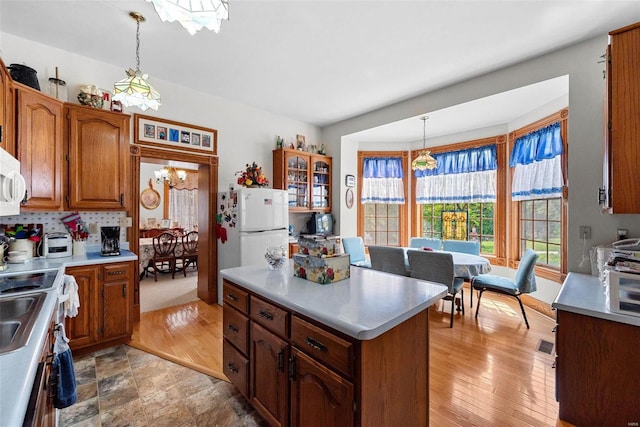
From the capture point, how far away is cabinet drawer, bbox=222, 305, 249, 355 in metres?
1.66

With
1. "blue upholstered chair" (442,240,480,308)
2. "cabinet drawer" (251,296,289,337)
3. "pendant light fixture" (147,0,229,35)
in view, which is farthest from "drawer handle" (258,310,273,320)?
"blue upholstered chair" (442,240,480,308)

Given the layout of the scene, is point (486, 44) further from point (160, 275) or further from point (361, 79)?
point (160, 275)

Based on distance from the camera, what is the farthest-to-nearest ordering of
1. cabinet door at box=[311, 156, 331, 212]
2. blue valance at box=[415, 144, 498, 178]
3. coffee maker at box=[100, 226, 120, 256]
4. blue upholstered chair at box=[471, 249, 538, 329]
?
cabinet door at box=[311, 156, 331, 212] < blue valance at box=[415, 144, 498, 178] < blue upholstered chair at box=[471, 249, 538, 329] < coffee maker at box=[100, 226, 120, 256]

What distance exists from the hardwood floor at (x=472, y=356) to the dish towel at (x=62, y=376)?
0.94 metres

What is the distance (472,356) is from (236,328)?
211 centimetres

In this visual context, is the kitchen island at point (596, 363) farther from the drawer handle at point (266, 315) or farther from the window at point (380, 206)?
the window at point (380, 206)

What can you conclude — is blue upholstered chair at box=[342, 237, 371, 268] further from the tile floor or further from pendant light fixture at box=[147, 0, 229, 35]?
pendant light fixture at box=[147, 0, 229, 35]

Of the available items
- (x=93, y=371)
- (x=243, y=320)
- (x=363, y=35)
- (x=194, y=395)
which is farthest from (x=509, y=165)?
(x=93, y=371)

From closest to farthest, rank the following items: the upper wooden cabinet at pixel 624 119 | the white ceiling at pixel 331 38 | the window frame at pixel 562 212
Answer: the upper wooden cabinet at pixel 624 119
the white ceiling at pixel 331 38
the window frame at pixel 562 212

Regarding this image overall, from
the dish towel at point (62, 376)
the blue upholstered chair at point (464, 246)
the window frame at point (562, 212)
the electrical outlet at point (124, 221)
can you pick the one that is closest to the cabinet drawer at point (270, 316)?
the dish towel at point (62, 376)

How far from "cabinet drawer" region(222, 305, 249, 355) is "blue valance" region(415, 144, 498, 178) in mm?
4316

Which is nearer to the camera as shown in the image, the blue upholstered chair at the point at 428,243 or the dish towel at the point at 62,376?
the dish towel at the point at 62,376

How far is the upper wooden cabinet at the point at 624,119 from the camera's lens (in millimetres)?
1587

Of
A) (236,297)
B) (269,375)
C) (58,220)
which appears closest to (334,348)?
(269,375)
